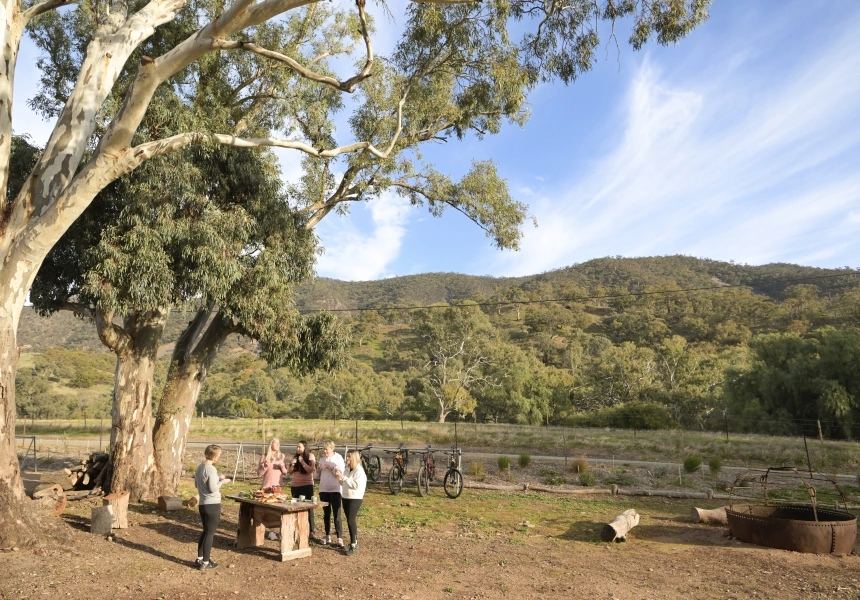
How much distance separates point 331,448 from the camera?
25.7 ft

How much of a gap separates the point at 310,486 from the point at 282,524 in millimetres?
1516

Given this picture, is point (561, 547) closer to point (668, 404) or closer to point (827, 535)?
point (827, 535)

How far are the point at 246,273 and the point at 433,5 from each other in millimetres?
5870

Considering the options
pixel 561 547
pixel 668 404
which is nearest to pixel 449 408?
pixel 668 404

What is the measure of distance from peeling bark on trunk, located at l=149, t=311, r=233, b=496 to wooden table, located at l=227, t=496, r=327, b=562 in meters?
4.11

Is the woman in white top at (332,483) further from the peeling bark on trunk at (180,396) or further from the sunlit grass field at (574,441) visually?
the sunlit grass field at (574,441)

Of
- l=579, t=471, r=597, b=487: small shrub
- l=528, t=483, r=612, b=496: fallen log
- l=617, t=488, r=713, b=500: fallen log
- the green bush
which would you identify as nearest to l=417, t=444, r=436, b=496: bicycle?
l=528, t=483, r=612, b=496: fallen log

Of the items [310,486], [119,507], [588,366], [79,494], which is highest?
[588,366]

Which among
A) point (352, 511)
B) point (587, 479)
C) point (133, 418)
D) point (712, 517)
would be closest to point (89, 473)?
point (133, 418)

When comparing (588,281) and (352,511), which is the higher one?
(588,281)

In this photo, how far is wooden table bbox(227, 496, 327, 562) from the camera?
706cm

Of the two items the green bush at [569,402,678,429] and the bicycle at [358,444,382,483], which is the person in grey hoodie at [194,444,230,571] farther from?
the green bush at [569,402,678,429]

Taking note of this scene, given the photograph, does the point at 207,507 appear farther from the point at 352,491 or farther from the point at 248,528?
the point at 352,491

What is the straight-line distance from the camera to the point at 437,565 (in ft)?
23.5
